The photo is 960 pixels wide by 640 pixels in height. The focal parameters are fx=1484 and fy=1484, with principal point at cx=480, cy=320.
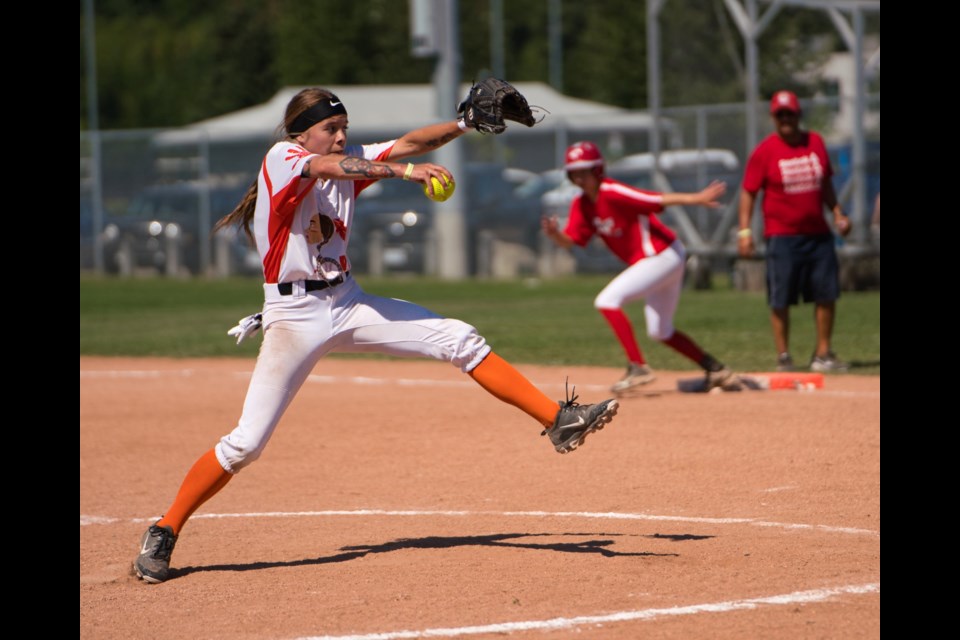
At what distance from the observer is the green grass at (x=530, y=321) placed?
14961 millimetres

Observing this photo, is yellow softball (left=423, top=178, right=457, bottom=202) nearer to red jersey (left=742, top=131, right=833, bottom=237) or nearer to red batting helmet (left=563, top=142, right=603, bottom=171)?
red batting helmet (left=563, top=142, right=603, bottom=171)

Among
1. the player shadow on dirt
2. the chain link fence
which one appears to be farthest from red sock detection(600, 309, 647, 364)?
the chain link fence

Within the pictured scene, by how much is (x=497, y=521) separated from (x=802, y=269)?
6.11m

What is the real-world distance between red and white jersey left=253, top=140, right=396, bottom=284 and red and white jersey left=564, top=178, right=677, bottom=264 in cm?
509

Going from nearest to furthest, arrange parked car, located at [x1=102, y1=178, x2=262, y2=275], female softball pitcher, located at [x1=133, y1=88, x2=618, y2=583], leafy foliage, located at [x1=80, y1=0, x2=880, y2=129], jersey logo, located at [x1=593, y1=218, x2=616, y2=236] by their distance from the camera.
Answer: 1. female softball pitcher, located at [x1=133, y1=88, x2=618, y2=583]
2. jersey logo, located at [x1=593, y1=218, x2=616, y2=236]
3. parked car, located at [x1=102, y1=178, x2=262, y2=275]
4. leafy foliage, located at [x1=80, y1=0, x2=880, y2=129]

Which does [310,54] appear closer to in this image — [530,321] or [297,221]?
[530,321]

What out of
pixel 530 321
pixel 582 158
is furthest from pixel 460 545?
pixel 530 321

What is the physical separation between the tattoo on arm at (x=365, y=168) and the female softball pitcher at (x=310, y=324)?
26cm

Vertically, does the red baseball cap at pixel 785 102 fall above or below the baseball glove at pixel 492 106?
above

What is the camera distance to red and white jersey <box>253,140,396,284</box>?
6.49 m

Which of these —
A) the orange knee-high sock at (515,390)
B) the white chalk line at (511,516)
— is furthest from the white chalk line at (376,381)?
the orange knee-high sock at (515,390)

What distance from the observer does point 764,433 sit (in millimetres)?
9703

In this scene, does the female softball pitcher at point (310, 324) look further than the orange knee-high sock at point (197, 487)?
No

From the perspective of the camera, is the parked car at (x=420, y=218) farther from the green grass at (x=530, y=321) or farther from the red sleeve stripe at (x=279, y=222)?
the red sleeve stripe at (x=279, y=222)
